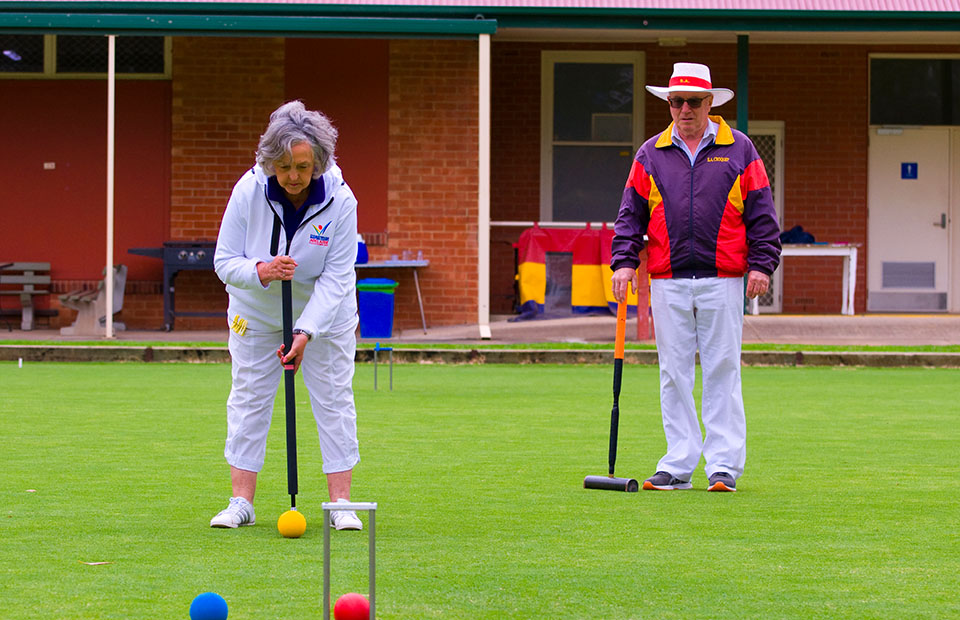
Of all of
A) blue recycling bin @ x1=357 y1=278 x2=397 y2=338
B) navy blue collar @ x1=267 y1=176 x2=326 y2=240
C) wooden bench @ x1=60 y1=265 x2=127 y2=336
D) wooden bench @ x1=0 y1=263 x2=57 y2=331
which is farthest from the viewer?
wooden bench @ x1=0 y1=263 x2=57 y2=331

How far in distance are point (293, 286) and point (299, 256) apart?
14 cm

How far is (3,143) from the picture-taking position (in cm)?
1688

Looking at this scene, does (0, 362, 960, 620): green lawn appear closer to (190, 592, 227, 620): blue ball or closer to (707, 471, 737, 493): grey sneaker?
(707, 471, 737, 493): grey sneaker

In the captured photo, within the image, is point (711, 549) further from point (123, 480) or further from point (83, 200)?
point (83, 200)

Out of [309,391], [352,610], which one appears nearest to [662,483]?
[309,391]

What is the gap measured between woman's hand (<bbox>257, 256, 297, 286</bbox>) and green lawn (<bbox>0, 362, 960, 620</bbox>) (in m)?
0.87

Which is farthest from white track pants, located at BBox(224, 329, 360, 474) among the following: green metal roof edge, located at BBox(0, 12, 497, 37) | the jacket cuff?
green metal roof edge, located at BBox(0, 12, 497, 37)

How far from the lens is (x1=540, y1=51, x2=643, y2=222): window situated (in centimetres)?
1805

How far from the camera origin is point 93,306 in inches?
627

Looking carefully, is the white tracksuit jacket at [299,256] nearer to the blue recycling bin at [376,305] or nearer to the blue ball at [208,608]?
the blue ball at [208,608]

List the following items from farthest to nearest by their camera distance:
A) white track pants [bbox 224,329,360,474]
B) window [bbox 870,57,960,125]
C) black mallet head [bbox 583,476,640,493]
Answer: window [bbox 870,57,960,125] → black mallet head [bbox 583,476,640,493] → white track pants [bbox 224,329,360,474]

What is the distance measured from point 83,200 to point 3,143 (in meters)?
1.17

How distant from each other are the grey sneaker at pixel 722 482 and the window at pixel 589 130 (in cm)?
1221

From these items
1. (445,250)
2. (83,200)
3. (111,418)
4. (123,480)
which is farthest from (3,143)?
(123,480)
